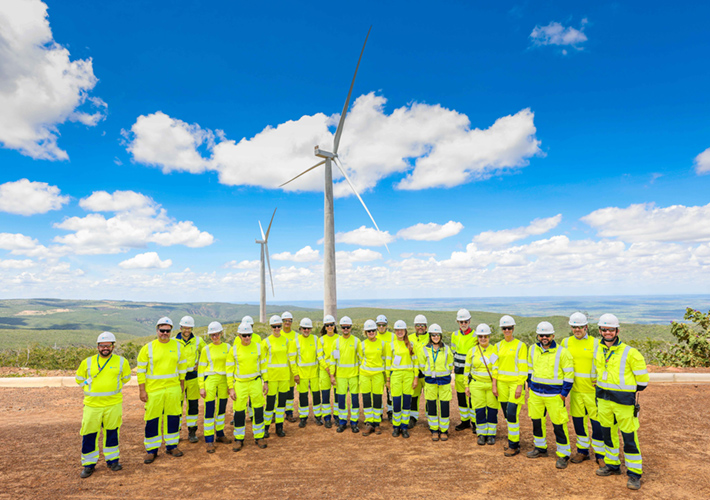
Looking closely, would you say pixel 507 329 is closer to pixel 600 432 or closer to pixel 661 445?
pixel 600 432

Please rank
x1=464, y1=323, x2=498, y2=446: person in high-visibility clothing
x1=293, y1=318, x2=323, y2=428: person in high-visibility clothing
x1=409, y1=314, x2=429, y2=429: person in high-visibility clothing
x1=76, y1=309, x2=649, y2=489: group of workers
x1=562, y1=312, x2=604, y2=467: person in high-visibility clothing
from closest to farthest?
x1=76, y1=309, x2=649, y2=489: group of workers, x1=562, y1=312, x2=604, y2=467: person in high-visibility clothing, x1=464, y1=323, x2=498, y2=446: person in high-visibility clothing, x1=409, y1=314, x2=429, y2=429: person in high-visibility clothing, x1=293, y1=318, x2=323, y2=428: person in high-visibility clothing

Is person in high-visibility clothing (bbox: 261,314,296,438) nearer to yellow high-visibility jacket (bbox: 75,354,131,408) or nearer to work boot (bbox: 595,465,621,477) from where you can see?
yellow high-visibility jacket (bbox: 75,354,131,408)

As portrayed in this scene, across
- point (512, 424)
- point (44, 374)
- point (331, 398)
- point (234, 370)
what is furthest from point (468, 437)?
point (44, 374)

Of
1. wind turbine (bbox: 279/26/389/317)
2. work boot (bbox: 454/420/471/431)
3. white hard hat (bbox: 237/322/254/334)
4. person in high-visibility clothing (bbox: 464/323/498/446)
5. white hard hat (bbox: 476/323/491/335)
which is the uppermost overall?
wind turbine (bbox: 279/26/389/317)

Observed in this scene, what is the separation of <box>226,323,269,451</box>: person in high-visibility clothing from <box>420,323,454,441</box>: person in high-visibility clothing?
3.49 meters

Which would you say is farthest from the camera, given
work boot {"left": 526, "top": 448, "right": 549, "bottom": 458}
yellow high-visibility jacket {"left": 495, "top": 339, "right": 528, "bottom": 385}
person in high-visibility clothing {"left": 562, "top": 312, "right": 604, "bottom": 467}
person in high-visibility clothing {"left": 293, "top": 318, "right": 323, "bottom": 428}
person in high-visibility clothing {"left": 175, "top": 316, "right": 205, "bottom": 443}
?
person in high-visibility clothing {"left": 293, "top": 318, "right": 323, "bottom": 428}

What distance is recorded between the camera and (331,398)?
9305 millimetres

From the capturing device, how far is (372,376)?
8484 mm

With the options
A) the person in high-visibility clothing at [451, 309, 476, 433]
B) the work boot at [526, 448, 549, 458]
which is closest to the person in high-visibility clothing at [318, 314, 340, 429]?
the person in high-visibility clothing at [451, 309, 476, 433]

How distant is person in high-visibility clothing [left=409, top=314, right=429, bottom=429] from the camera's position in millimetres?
8514

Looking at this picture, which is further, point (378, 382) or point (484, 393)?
point (378, 382)

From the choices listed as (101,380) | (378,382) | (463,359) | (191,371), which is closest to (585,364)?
(463,359)

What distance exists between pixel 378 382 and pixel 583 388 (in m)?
3.93

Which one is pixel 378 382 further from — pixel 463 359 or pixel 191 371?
pixel 191 371
